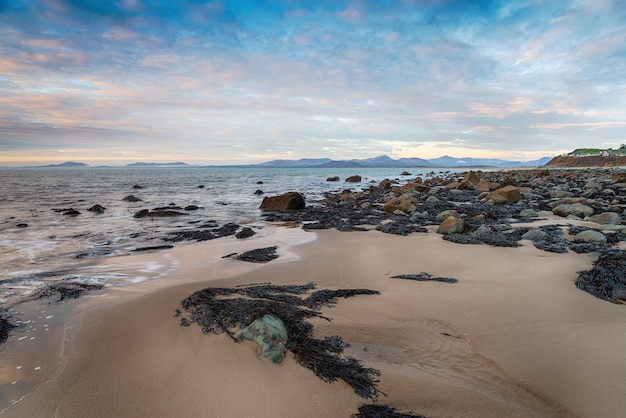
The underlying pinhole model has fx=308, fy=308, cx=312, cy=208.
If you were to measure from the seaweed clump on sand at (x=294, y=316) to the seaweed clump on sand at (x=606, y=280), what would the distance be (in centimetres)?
289

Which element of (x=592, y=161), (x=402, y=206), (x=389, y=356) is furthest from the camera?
(x=592, y=161)

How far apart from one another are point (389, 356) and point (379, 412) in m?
0.72

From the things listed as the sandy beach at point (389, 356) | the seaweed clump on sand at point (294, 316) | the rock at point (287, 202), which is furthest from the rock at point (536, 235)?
the rock at point (287, 202)

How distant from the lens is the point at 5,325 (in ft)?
11.7

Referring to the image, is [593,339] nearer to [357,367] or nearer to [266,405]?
[357,367]

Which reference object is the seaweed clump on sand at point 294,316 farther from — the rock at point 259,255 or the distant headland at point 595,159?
the distant headland at point 595,159

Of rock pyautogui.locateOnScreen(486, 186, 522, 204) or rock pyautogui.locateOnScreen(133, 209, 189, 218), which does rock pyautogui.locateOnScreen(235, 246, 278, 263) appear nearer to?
rock pyautogui.locateOnScreen(133, 209, 189, 218)

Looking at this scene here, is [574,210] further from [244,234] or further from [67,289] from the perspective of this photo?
[67,289]

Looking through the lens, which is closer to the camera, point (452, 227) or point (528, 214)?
point (452, 227)

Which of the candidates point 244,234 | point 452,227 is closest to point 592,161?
point 452,227

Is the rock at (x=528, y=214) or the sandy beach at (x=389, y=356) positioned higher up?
the rock at (x=528, y=214)

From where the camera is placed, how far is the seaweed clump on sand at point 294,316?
2641mm

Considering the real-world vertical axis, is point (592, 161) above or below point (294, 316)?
above

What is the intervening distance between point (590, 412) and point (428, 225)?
7728mm
